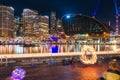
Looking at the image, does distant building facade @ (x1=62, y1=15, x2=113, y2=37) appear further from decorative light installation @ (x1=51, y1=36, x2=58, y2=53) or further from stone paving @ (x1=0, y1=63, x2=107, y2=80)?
stone paving @ (x1=0, y1=63, x2=107, y2=80)

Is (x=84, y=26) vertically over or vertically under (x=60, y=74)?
over

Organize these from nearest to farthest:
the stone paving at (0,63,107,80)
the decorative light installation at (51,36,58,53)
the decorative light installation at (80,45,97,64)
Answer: the stone paving at (0,63,107,80) < the decorative light installation at (80,45,97,64) < the decorative light installation at (51,36,58,53)

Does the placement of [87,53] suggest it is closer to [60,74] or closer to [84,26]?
[60,74]

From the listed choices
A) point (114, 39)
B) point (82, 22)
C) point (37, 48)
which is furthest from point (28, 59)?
point (114, 39)

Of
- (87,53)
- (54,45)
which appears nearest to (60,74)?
(87,53)

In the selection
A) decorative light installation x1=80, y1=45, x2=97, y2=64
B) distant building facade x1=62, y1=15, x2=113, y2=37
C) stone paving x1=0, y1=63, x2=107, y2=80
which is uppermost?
distant building facade x1=62, y1=15, x2=113, y2=37

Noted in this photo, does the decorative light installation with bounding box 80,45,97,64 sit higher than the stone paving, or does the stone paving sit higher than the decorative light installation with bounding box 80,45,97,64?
the decorative light installation with bounding box 80,45,97,64

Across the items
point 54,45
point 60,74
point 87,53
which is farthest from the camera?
point 54,45

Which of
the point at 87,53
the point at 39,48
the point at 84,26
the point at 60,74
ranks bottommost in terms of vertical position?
the point at 60,74

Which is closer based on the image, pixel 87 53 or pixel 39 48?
pixel 87 53

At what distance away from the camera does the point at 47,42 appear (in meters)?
130

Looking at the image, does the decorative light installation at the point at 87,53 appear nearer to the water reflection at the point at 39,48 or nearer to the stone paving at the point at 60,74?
the stone paving at the point at 60,74

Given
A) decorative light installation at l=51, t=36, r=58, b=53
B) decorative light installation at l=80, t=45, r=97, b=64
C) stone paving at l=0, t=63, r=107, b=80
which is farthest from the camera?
decorative light installation at l=51, t=36, r=58, b=53

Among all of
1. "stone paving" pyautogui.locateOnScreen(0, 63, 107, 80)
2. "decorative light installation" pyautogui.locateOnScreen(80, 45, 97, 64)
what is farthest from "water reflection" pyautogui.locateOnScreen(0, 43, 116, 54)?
"stone paving" pyautogui.locateOnScreen(0, 63, 107, 80)
